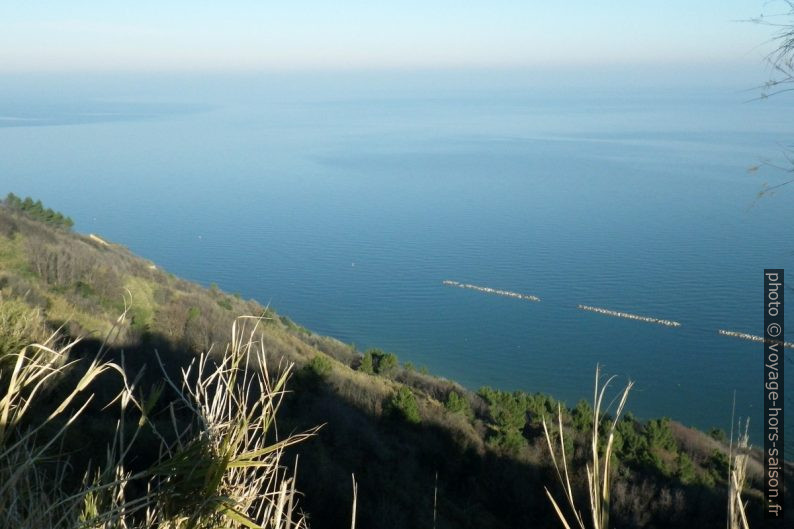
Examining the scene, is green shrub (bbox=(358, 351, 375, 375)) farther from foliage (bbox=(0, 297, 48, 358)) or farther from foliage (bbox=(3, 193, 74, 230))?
foliage (bbox=(3, 193, 74, 230))

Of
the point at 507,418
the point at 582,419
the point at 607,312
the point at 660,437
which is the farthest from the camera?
the point at 607,312

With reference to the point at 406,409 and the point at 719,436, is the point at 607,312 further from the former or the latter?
the point at 406,409

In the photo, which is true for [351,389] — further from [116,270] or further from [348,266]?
[348,266]

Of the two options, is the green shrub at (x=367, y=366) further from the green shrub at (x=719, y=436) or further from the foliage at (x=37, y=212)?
the foliage at (x=37, y=212)

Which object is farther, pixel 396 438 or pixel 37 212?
pixel 37 212

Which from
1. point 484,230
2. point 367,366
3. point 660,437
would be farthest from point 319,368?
point 484,230

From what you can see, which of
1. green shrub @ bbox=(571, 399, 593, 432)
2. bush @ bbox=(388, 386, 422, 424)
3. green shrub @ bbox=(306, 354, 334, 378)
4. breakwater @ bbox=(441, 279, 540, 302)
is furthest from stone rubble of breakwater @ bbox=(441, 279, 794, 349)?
green shrub @ bbox=(306, 354, 334, 378)

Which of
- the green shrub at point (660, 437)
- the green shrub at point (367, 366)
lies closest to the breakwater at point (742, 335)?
the green shrub at point (660, 437)
